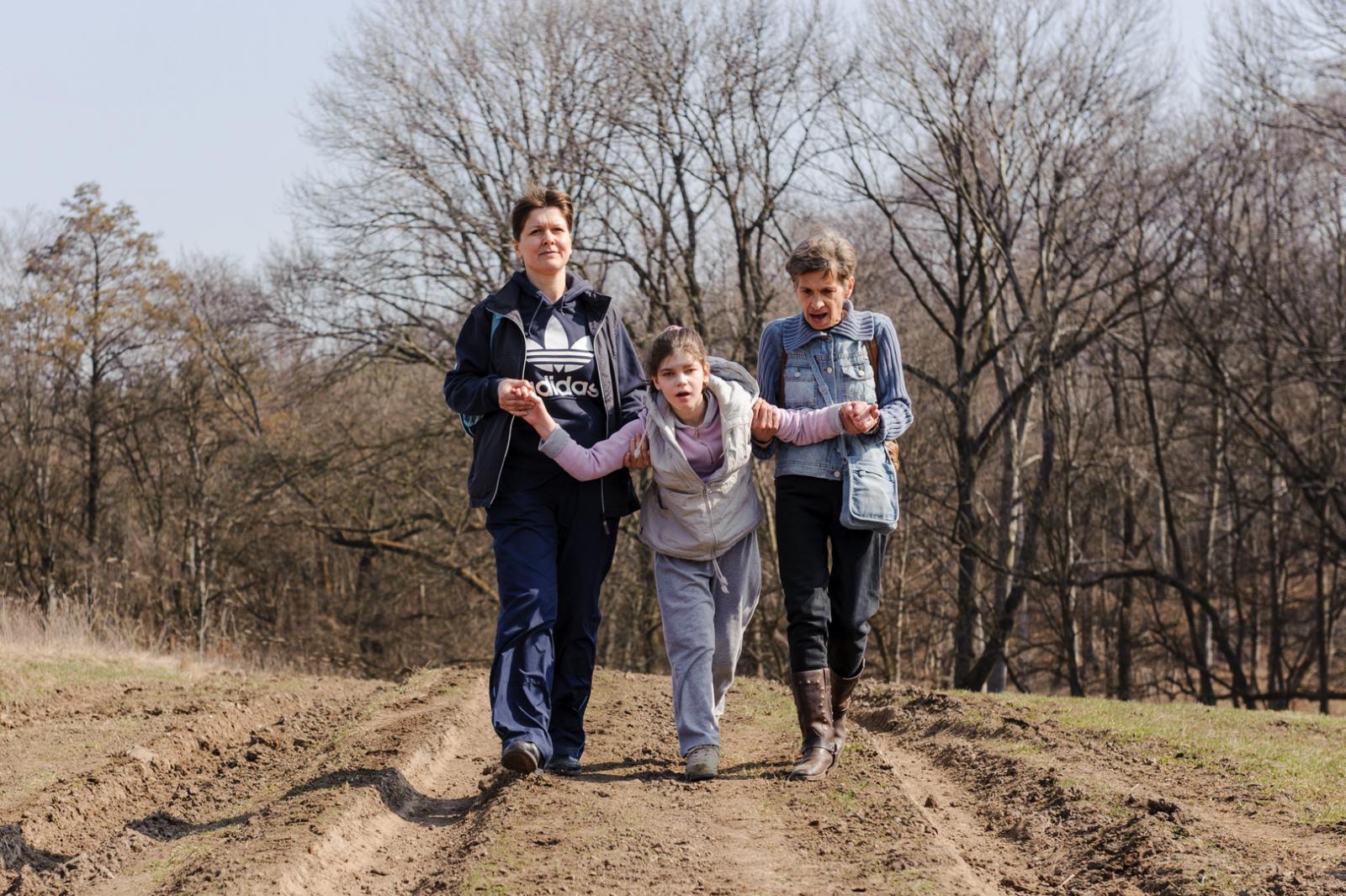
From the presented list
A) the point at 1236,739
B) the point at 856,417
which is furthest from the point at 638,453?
A: the point at 1236,739

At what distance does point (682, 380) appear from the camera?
520 cm

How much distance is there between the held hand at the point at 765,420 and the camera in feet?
17.2

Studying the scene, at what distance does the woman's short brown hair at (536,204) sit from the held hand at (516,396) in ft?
2.28

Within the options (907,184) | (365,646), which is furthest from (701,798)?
(365,646)

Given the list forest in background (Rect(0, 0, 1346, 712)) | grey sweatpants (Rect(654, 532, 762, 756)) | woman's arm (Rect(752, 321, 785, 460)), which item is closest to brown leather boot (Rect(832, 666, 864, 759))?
grey sweatpants (Rect(654, 532, 762, 756))

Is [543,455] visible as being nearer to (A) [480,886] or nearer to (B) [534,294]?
(B) [534,294]

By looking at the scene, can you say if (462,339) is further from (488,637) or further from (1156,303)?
(488,637)

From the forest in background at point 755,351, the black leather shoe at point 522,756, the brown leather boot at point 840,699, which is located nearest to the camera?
the black leather shoe at point 522,756

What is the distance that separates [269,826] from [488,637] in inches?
819

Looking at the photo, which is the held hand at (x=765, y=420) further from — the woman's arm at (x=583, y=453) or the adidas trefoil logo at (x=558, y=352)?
the adidas trefoil logo at (x=558, y=352)

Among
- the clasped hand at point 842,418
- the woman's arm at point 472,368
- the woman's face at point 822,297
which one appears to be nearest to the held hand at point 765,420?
the clasped hand at point 842,418

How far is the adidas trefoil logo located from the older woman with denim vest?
74 cm

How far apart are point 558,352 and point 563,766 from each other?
1.66 metres

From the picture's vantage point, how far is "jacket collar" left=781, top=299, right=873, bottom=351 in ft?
17.6
